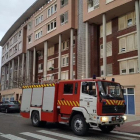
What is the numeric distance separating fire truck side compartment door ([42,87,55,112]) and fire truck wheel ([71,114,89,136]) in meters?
1.76

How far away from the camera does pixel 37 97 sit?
38.4ft

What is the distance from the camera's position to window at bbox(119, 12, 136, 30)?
2226cm

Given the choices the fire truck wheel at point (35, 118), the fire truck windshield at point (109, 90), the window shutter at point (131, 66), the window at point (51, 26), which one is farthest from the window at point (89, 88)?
the window at point (51, 26)

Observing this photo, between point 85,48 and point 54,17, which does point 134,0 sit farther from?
point 54,17

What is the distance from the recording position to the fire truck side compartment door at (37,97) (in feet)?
37.6

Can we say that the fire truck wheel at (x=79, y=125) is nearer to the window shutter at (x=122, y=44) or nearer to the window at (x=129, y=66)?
the window at (x=129, y=66)

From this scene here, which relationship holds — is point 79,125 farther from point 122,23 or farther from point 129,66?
point 122,23

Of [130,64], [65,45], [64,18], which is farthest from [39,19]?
[130,64]

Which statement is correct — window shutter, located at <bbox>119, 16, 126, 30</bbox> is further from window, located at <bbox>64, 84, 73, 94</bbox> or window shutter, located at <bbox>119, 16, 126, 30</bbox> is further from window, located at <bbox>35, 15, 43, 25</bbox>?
window, located at <bbox>35, 15, 43, 25</bbox>

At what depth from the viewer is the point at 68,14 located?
28.7 m

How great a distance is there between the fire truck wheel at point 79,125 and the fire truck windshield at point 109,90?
4.59 feet

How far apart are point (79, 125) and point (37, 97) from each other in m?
3.67

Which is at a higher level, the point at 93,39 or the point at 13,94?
the point at 93,39

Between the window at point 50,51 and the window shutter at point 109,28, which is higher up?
the window shutter at point 109,28
